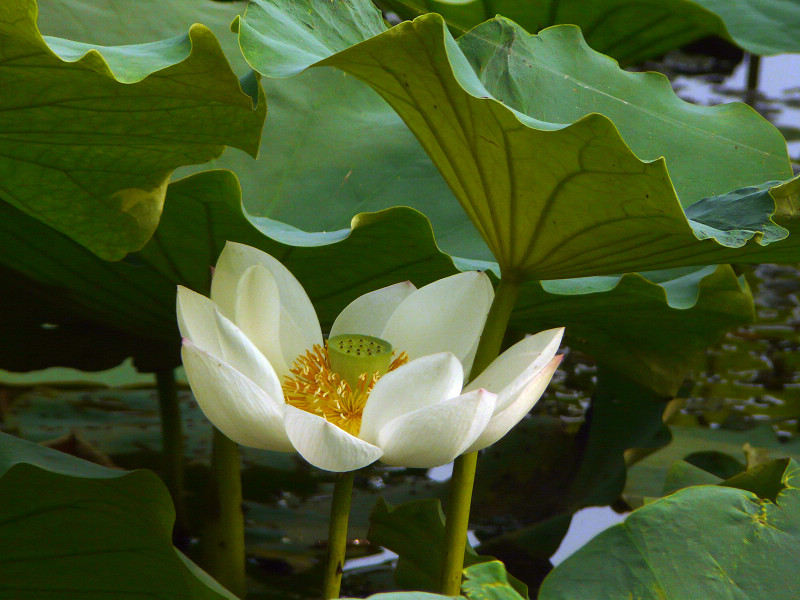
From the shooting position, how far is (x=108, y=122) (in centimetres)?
78

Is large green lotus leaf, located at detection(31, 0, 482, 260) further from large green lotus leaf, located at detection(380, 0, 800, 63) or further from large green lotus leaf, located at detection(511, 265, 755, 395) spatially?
large green lotus leaf, located at detection(380, 0, 800, 63)

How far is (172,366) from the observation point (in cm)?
116

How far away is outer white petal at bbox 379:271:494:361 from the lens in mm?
716

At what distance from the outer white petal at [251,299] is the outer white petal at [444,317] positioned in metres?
0.07

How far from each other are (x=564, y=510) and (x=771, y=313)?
79cm

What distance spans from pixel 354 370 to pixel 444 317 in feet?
0.32

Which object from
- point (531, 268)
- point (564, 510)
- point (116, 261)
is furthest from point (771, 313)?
point (116, 261)

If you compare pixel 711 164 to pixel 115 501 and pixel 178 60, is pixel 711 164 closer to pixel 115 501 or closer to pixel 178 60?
pixel 178 60

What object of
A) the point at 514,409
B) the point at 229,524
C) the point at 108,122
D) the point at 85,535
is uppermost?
the point at 108,122

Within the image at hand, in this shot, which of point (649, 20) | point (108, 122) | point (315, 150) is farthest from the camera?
point (649, 20)

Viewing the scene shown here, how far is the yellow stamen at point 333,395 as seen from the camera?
68 centimetres

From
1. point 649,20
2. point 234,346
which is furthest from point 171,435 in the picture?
point 649,20

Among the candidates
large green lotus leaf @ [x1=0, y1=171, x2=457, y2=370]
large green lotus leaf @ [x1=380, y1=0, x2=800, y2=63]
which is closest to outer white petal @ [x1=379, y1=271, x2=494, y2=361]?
large green lotus leaf @ [x1=0, y1=171, x2=457, y2=370]

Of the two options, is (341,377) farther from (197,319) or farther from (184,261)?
(184,261)
